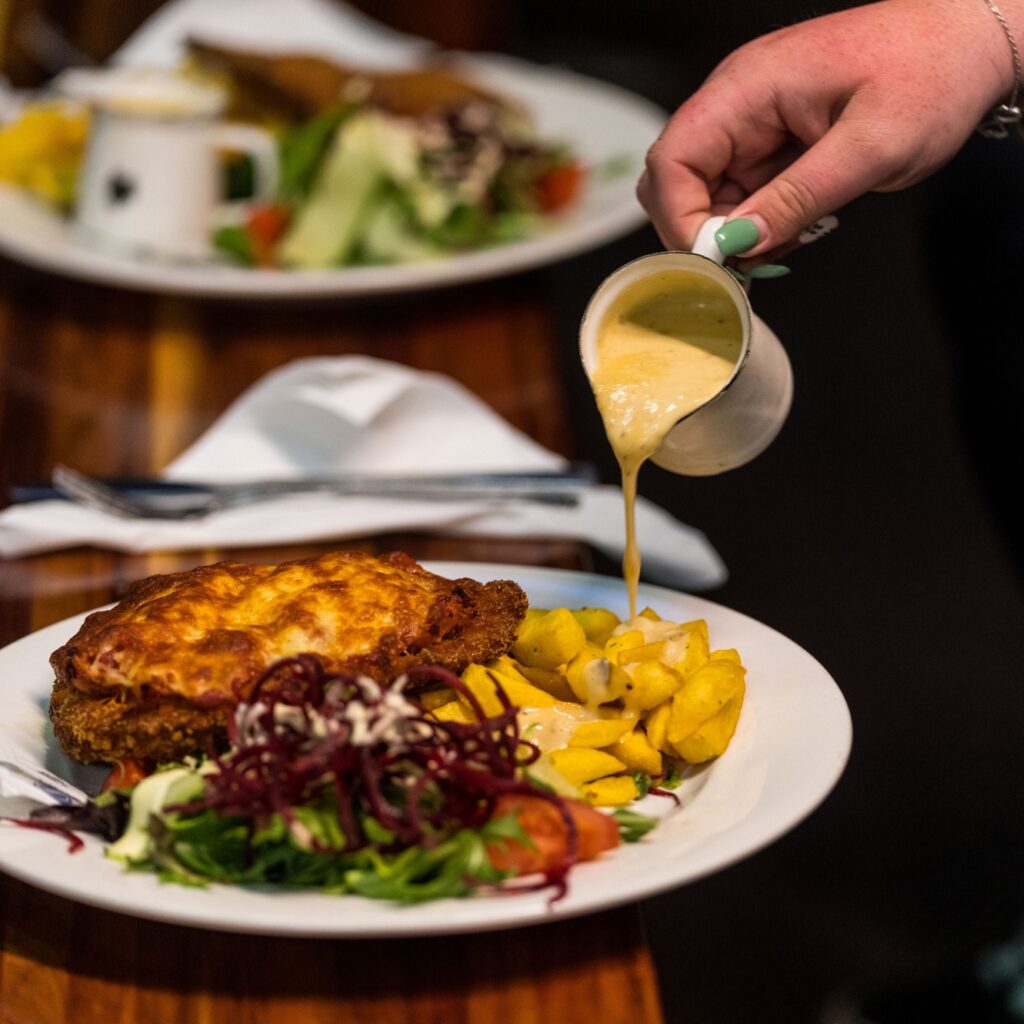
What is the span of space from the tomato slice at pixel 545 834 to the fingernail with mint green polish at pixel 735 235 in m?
0.78

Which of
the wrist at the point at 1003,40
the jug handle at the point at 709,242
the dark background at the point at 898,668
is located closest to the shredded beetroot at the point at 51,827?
the jug handle at the point at 709,242

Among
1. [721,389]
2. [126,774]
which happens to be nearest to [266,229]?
[721,389]

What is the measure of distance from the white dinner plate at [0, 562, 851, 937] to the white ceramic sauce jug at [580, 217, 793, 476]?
0.24 m

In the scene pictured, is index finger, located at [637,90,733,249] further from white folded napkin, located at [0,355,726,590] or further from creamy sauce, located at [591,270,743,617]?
white folded napkin, located at [0,355,726,590]

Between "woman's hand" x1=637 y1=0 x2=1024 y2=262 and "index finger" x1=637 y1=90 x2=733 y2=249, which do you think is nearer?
"woman's hand" x1=637 y1=0 x2=1024 y2=262

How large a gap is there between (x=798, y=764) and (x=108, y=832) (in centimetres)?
73

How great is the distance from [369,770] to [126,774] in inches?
14.4

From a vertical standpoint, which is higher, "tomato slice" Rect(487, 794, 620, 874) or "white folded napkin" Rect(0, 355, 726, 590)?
"tomato slice" Rect(487, 794, 620, 874)

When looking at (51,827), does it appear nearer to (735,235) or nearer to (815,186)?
(735,235)

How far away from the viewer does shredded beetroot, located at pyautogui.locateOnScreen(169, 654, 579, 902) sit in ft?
4.88

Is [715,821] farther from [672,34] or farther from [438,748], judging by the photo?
[672,34]

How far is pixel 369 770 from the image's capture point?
148 cm

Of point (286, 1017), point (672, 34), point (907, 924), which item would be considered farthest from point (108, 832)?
point (672, 34)

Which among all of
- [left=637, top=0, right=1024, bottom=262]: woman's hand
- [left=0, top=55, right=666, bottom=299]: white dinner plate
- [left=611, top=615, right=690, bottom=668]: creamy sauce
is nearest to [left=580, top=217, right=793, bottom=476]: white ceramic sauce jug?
[left=637, top=0, right=1024, bottom=262]: woman's hand
